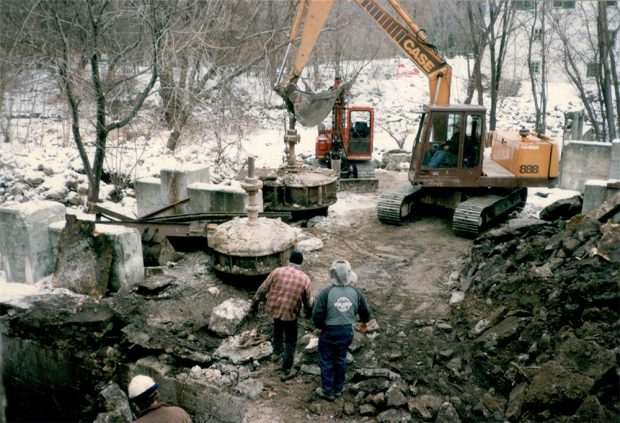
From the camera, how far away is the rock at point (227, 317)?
6672 millimetres

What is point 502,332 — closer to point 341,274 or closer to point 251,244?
point 341,274

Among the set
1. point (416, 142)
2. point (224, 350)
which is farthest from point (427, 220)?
point (224, 350)

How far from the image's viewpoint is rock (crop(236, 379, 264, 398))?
5543 millimetres

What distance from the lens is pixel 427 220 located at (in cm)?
1163

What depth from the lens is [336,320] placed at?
5145 millimetres

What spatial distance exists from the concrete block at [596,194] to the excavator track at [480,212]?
179 cm

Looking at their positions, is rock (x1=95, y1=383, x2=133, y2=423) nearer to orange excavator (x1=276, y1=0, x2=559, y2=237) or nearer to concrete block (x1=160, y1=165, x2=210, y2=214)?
concrete block (x1=160, y1=165, x2=210, y2=214)

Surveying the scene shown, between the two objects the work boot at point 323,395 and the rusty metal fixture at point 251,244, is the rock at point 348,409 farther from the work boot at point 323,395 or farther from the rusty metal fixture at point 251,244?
the rusty metal fixture at point 251,244

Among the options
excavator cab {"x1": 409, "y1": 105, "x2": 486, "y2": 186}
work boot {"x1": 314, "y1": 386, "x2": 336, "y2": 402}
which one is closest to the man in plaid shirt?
work boot {"x1": 314, "y1": 386, "x2": 336, "y2": 402}

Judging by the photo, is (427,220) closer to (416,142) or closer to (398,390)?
(416,142)

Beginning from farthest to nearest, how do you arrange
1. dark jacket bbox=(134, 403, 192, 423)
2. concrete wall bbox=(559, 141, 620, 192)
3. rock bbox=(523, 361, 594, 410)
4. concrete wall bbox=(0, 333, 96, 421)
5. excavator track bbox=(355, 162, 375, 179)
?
excavator track bbox=(355, 162, 375, 179)
concrete wall bbox=(559, 141, 620, 192)
concrete wall bbox=(0, 333, 96, 421)
rock bbox=(523, 361, 594, 410)
dark jacket bbox=(134, 403, 192, 423)

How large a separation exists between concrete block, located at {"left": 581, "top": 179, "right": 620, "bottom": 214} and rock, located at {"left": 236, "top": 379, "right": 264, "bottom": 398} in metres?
6.13

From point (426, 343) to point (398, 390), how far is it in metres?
1.30

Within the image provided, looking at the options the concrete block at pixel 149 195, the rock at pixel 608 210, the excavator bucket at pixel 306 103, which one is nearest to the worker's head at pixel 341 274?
the rock at pixel 608 210
